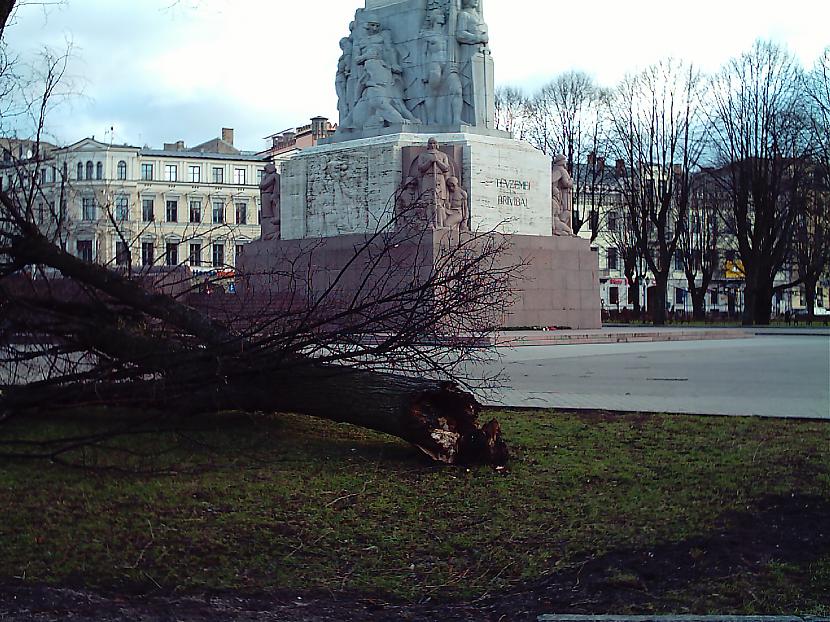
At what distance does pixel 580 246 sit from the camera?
28562 millimetres

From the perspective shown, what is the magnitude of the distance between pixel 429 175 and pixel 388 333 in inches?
759

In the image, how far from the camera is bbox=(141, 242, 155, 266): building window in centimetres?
624

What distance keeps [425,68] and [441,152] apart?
10.0 feet

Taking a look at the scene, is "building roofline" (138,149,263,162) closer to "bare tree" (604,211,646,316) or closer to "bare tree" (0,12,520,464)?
"bare tree" (604,211,646,316)

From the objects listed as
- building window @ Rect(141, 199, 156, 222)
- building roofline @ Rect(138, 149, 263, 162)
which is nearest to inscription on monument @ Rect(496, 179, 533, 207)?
building window @ Rect(141, 199, 156, 222)

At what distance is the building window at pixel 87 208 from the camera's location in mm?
5762

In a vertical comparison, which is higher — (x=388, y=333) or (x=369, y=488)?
(x=388, y=333)

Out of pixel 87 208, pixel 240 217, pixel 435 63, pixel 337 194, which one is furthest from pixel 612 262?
pixel 87 208

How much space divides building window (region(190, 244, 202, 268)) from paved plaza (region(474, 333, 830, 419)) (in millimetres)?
3486

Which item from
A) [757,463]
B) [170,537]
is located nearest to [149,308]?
[170,537]

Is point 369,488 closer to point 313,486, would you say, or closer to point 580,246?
point 313,486

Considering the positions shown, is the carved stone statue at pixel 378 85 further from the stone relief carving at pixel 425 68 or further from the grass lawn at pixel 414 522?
the grass lawn at pixel 414 522

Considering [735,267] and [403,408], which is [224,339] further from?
[735,267]

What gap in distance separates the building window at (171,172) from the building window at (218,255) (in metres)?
74.2
